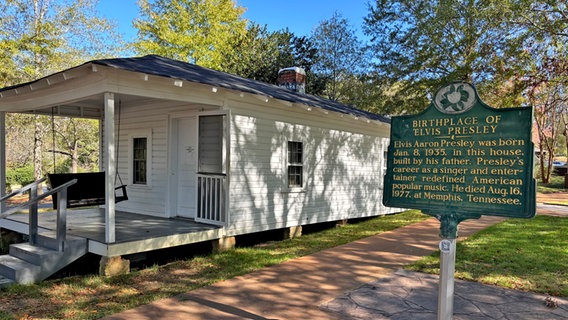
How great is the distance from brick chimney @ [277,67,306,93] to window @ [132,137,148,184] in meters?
4.95

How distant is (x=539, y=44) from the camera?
10.8m

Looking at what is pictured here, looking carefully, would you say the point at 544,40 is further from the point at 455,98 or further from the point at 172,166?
the point at 172,166

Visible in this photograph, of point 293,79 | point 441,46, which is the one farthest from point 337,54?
point 293,79

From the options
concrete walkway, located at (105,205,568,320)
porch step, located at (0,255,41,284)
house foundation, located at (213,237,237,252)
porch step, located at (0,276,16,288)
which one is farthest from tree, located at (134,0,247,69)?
concrete walkway, located at (105,205,568,320)

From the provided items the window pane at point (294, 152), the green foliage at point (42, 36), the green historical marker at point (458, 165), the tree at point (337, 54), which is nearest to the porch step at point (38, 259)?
the window pane at point (294, 152)

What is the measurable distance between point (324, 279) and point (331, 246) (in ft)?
7.11

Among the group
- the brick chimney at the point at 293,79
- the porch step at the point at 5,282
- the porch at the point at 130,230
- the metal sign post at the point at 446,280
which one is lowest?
the porch step at the point at 5,282

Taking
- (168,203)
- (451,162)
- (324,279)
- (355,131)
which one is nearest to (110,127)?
(168,203)

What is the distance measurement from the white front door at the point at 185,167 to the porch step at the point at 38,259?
2.46 metres

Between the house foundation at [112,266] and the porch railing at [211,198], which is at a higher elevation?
the porch railing at [211,198]

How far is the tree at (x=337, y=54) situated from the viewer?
1009 inches

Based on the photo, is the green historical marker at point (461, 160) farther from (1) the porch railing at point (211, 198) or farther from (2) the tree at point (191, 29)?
(2) the tree at point (191, 29)

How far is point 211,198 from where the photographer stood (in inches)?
280

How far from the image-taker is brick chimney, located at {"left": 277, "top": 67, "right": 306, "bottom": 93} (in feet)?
38.6
